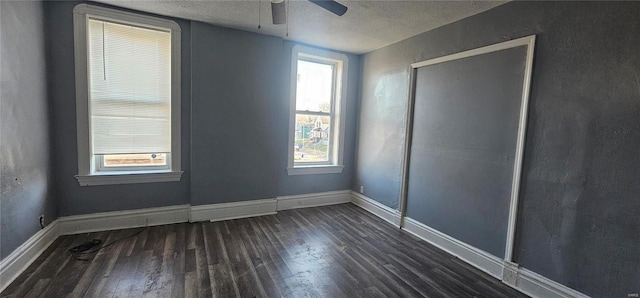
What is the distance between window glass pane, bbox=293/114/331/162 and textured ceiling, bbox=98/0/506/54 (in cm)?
124

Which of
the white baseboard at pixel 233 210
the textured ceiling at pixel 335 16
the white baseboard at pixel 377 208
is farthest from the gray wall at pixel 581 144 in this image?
the white baseboard at pixel 233 210

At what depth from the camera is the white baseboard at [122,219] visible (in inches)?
114

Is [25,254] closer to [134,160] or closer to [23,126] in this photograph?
[23,126]

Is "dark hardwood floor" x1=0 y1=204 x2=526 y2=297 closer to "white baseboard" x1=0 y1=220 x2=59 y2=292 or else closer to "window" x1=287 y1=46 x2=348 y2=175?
"white baseboard" x1=0 y1=220 x2=59 y2=292

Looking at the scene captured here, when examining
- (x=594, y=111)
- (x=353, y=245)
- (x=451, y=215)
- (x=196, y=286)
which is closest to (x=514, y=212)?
(x=451, y=215)

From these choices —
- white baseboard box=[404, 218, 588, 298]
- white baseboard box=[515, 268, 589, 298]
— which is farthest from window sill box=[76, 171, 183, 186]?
white baseboard box=[515, 268, 589, 298]

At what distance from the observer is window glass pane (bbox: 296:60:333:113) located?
13.5 ft

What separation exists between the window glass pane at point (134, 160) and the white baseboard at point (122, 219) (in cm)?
54

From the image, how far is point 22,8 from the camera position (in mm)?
2242

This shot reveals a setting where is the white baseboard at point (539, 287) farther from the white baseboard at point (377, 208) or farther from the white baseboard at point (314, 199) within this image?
the white baseboard at point (314, 199)

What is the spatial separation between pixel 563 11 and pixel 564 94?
2.06ft

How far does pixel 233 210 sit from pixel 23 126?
2.14 m

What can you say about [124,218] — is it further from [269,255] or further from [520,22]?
[520,22]

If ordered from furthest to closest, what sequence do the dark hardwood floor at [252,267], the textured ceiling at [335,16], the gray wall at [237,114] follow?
the gray wall at [237,114], the textured ceiling at [335,16], the dark hardwood floor at [252,267]
